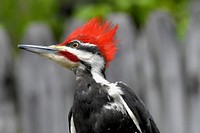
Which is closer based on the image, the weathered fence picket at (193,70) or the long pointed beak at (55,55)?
the long pointed beak at (55,55)

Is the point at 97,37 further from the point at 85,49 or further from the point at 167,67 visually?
the point at 167,67

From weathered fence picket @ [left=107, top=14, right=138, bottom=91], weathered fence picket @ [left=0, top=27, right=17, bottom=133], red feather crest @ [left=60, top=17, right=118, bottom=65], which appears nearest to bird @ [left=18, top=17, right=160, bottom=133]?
red feather crest @ [left=60, top=17, right=118, bottom=65]

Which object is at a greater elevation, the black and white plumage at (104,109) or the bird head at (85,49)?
the bird head at (85,49)

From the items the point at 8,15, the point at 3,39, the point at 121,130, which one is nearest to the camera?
the point at 121,130

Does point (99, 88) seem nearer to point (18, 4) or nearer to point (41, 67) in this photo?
point (41, 67)

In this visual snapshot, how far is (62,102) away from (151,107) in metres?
0.65

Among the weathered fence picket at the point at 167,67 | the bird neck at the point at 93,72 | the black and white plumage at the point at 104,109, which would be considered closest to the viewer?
the black and white plumage at the point at 104,109

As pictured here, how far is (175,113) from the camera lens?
646 centimetres

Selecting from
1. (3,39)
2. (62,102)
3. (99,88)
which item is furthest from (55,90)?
(99,88)

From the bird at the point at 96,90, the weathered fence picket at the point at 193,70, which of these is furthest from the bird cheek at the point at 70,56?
the weathered fence picket at the point at 193,70

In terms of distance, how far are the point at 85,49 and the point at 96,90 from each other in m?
0.23

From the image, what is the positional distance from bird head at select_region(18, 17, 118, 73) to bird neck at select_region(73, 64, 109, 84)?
0.04 feet

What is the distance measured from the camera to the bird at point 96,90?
4.30m

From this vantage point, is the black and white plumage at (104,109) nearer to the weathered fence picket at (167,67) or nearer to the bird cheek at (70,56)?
the bird cheek at (70,56)
